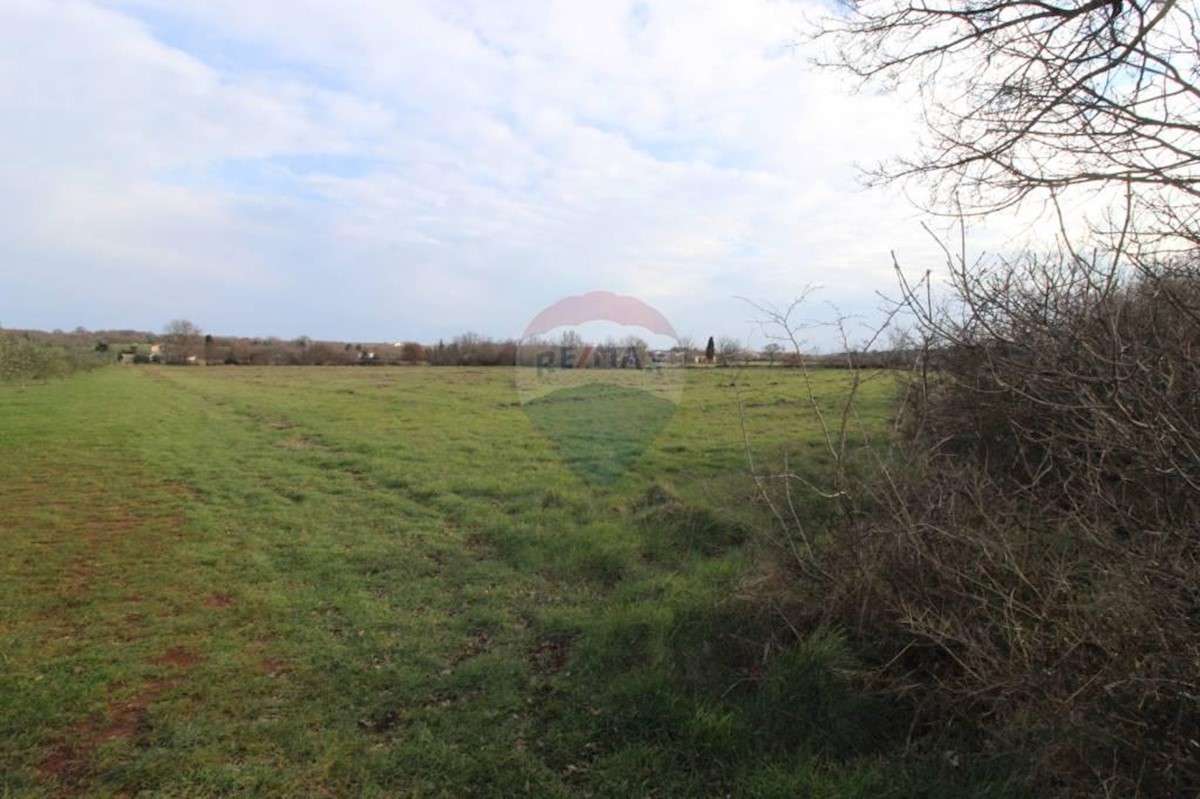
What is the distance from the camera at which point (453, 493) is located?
32.2ft

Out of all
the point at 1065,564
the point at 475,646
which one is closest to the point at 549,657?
the point at 475,646

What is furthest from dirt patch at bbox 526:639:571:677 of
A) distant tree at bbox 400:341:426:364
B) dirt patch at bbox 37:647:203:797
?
distant tree at bbox 400:341:426:364

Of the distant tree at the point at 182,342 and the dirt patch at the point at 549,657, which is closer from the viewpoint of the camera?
the dirt patch at the point at 549,657

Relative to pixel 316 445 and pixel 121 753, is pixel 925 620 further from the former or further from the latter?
pixel 316 445

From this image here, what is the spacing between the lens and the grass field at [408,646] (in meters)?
3.36

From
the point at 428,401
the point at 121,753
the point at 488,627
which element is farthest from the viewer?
the point at 428,401

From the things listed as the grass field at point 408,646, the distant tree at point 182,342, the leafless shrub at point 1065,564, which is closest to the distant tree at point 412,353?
the distant tree at point 182,342

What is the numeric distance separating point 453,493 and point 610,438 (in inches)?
220

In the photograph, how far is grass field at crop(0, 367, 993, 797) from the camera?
3363 mm

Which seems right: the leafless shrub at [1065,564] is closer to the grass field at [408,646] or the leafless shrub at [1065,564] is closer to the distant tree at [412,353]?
the grass field at [408,646]

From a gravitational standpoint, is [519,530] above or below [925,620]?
below

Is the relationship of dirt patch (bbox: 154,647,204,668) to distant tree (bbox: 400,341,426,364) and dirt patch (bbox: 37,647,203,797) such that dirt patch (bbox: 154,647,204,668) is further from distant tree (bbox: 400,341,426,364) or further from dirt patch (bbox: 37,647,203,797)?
distant tree (bbox: 400,341,426,364)

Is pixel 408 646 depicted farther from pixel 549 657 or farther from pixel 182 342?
pixel 182 342

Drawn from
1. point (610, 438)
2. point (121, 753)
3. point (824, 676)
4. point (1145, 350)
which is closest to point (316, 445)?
point (610, 438)
